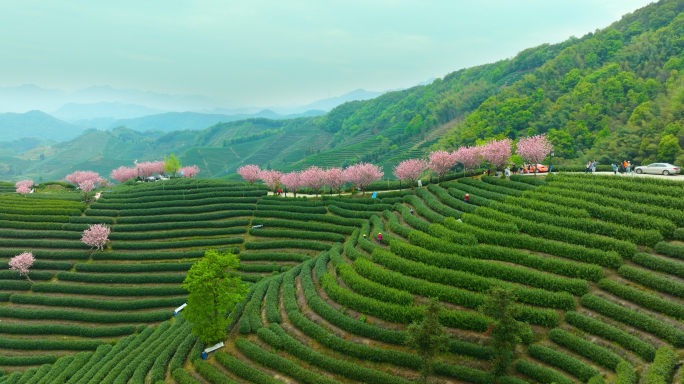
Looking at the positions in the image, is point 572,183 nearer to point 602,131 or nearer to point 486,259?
point 486,259

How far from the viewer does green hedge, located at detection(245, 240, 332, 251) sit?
42.0 metres

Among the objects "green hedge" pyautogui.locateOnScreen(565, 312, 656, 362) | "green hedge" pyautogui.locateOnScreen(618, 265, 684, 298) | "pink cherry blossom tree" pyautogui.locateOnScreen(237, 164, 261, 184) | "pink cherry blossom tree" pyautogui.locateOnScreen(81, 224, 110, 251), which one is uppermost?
"pink cherry blossom tree" pyautogui.locateOnScreen(237, 164, 261, 184)

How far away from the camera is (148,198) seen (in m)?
55.7

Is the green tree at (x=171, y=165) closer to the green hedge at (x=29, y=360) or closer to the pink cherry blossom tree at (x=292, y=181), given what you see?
the pink cherry blossom tree at (x=292, y=181)

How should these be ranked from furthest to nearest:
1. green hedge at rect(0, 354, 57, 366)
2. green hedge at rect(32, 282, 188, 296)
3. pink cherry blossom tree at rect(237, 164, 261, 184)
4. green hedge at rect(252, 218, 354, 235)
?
pink cherry blossom tree at rect(237, 164, 261, 184), green hedge at rect(252, 218, 354, 235), green hedge at rect(32, 282, 188, 296), green hedge at rect(0, 354, 57, 366)

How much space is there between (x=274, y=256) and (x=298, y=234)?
4510 mm

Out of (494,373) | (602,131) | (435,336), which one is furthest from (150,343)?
(602,131)

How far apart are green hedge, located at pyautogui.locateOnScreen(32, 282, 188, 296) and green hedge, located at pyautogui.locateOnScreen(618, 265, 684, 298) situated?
146ft

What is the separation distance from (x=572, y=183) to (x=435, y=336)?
28.4 meters

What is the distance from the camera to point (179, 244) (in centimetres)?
4612

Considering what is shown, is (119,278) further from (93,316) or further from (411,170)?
(411,170)

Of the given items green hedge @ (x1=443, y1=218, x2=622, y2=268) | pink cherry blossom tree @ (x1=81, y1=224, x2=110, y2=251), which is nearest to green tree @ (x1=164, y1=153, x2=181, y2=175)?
pink cherry blossom tree @ (x1=81, y1=224, x2=110, y2=251)

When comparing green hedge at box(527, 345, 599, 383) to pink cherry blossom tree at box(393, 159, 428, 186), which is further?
pink cherry blossom tree at box(393, 159, 428, 186)

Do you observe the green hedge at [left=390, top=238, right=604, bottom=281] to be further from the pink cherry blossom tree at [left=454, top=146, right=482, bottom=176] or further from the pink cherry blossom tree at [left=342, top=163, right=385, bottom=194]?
the pink cherry blossom tree at [left=454, top=146, right=482, bottom=176]
